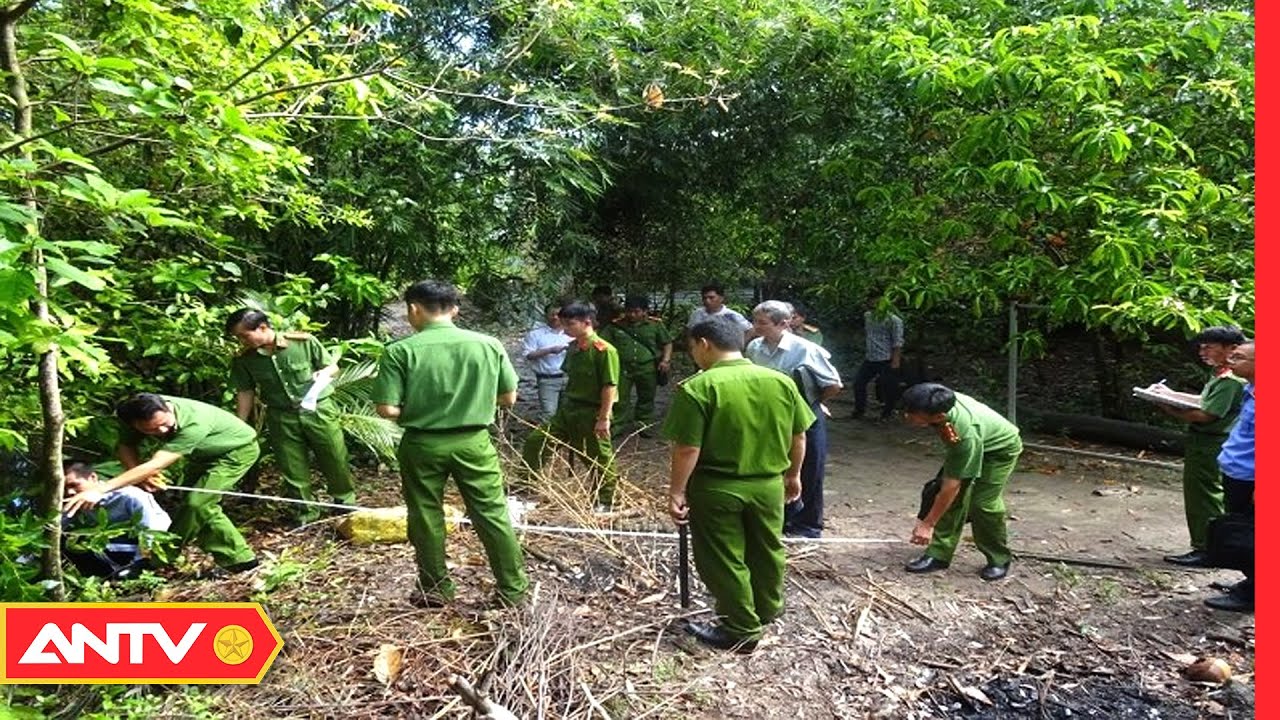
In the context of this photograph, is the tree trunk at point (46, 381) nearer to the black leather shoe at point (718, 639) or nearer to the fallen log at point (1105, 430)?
the black leather shoe at point (718, 639)

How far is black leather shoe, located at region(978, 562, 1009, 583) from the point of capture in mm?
4691

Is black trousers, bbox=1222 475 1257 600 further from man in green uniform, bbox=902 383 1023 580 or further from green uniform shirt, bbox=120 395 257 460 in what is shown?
green uniform shirt, bbox=120 395 257 460

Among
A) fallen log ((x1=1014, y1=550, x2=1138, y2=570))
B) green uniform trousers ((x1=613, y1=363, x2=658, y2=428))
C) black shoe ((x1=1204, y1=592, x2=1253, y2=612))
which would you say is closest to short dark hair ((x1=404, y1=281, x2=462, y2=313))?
fallen log ((x1=1014, y1=550, x2=1138, y2=570))

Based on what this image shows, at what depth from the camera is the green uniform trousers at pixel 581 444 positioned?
564 cm

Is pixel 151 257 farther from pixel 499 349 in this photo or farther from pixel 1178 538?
pixel 1178 538

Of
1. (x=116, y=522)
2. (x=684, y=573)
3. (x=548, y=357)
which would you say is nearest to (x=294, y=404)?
(x=116, y=522)

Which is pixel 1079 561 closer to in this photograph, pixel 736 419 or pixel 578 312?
pixel 736 419

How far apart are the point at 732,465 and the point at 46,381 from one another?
2769 mm

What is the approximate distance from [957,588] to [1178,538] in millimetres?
2031

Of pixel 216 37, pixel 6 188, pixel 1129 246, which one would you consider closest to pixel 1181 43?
pixel 1129 246

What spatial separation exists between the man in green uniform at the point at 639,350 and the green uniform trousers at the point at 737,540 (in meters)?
4.35

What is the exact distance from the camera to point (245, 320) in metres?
4.80

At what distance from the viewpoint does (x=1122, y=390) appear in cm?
891

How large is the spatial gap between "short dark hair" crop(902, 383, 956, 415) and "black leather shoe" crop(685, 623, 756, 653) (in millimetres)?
1489
